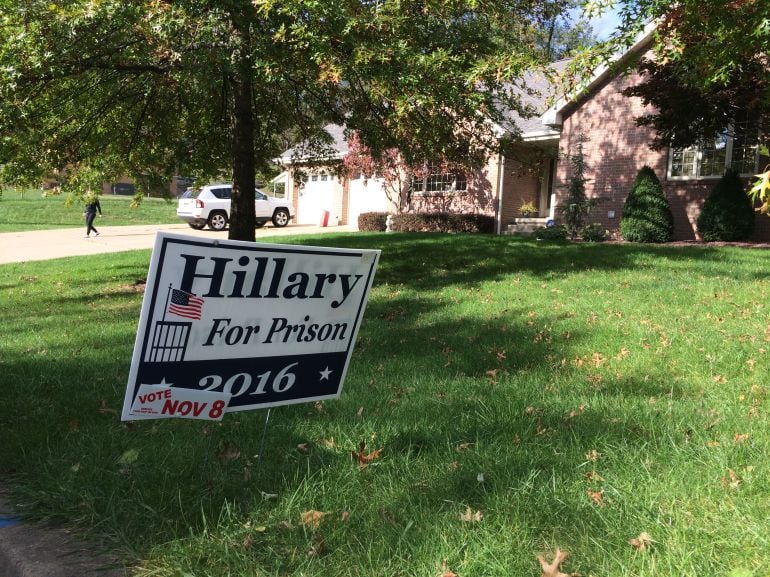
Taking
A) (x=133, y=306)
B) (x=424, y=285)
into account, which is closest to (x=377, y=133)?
(x=424, y=285)

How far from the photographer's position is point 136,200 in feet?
44.3

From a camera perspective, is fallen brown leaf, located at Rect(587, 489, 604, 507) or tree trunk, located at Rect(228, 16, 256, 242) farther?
tree trunk, located at Rect(228, 16, 256, 242)

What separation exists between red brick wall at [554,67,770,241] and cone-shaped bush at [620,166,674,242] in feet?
3.35

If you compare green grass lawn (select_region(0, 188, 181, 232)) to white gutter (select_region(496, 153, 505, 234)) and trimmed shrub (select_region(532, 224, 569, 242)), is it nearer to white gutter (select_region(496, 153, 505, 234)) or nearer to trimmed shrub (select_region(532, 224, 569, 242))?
white gutter (select_region(496, 153, 505, 234))

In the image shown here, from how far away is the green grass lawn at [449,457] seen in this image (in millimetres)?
2475

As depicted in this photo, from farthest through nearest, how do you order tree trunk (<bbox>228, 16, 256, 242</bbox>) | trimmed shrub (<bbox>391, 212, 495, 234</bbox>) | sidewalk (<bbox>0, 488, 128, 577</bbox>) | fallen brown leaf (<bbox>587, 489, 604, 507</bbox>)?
trimmed shrub (<bbox>391, 212, 495, 234</bbox>) → tree trunk (<bbox>228, 16, 256, 242</bbox>) → fallen brown leaf (<bbox>587, 489, 604, 507</bbox>) → sidewalk (<bbox>0, 488, 128, 577</bbox>)

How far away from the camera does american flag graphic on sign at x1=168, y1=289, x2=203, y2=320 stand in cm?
266

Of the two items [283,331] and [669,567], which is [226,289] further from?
[669,567]

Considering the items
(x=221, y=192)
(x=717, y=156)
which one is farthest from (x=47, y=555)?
(x=221, y=192)

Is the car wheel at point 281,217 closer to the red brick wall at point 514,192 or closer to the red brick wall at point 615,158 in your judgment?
the red brick wall at point 514,192

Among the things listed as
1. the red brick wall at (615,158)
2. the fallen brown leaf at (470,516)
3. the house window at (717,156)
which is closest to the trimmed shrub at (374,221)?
the red brick wall at (615,158)

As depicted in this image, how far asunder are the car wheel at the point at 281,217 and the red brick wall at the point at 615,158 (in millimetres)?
12916

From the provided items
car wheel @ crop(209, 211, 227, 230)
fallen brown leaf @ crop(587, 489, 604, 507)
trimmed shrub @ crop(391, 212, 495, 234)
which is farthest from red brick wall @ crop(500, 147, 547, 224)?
fallen brown leaf @ crop(587, 489, 604, 507)

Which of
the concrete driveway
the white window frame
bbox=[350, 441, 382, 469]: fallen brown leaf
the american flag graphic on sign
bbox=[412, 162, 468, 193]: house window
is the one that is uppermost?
the white window frame
